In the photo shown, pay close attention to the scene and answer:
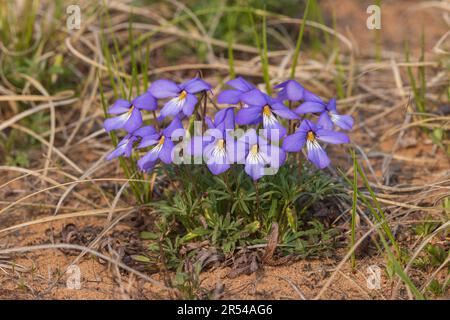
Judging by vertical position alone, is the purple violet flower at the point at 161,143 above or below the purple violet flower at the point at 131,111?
below

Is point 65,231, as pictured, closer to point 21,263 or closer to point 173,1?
point 21,263

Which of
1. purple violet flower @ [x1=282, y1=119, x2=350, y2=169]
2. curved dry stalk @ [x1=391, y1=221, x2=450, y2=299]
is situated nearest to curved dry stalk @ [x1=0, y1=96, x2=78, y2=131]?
purple violet flower @ [x1=282, y1=119, x2=350, y2=169]

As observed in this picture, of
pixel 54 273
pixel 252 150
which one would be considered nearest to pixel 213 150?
pixel 252 150

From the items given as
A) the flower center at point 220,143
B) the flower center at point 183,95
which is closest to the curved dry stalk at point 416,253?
the flower center at point 220,143

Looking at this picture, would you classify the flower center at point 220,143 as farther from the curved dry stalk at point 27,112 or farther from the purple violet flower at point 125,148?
the curved dry stalk at point 27,112
